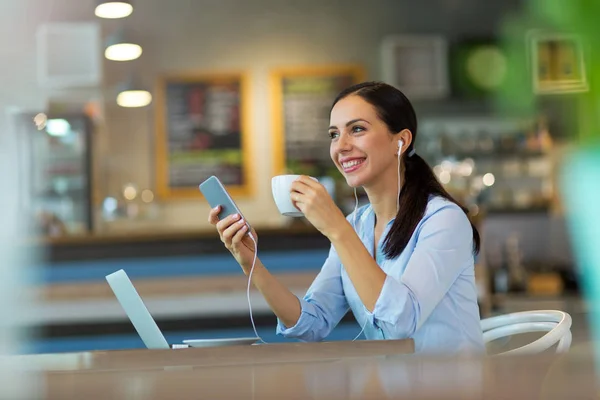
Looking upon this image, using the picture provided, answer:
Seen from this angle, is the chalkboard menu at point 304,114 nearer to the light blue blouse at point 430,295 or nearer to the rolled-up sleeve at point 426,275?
the light blue blouse at point 430,295

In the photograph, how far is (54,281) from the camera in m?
4.17

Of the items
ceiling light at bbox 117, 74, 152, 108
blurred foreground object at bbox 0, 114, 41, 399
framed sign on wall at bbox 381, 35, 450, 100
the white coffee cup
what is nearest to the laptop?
blurred foreground object at bbox 0, 114, 41, 399

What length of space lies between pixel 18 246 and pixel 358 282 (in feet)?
10.9

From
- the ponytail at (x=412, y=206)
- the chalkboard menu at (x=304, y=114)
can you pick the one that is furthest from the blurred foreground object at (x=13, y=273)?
the chalkboard menu at (x=304, y=114)

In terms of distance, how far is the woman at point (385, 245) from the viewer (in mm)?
1601

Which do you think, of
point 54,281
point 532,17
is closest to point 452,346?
point 54,281

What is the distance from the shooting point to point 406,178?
1938 mm

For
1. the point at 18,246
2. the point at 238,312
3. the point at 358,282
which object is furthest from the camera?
the point at 18,246

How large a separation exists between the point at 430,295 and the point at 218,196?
0.47 m

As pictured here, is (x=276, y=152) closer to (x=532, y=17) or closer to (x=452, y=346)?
(x=532, y=17)

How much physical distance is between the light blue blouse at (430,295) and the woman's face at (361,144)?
129 mm

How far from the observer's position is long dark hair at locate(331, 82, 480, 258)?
5.91 ft

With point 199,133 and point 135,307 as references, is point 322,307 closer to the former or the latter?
point 135,307

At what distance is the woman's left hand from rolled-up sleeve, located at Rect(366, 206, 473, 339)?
14 centimetres
